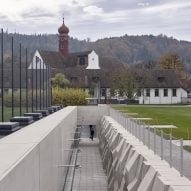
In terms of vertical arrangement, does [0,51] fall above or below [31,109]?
above

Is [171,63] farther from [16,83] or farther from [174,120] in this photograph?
[16,83]

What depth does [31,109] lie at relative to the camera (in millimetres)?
31469

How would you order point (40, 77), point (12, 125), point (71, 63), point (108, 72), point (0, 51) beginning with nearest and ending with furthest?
point (12, 125), point (0, 51), point (40, 77), point (108, 72), point (71, 63)

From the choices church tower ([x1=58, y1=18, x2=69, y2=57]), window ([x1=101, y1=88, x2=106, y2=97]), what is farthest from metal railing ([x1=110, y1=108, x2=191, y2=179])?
church tower ([x1=58, y1=18, x2=69, y2=57])

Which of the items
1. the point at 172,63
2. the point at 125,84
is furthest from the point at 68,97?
the point at 172,63

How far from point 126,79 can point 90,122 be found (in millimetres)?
44338

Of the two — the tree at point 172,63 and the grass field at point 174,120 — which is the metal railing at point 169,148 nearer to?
the grass field at point 174,120

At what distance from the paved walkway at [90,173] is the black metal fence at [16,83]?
449 cm

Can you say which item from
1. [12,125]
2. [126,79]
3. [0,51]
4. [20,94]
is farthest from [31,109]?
Answer: [126,79]

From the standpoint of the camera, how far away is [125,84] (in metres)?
91.1

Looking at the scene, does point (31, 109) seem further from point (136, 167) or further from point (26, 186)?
point (26, 186)

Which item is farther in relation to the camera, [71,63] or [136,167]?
[71,63]

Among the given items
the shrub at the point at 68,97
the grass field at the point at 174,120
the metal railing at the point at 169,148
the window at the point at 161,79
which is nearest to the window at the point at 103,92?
the window at the point at 161,79

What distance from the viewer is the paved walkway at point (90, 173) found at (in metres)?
26.2
